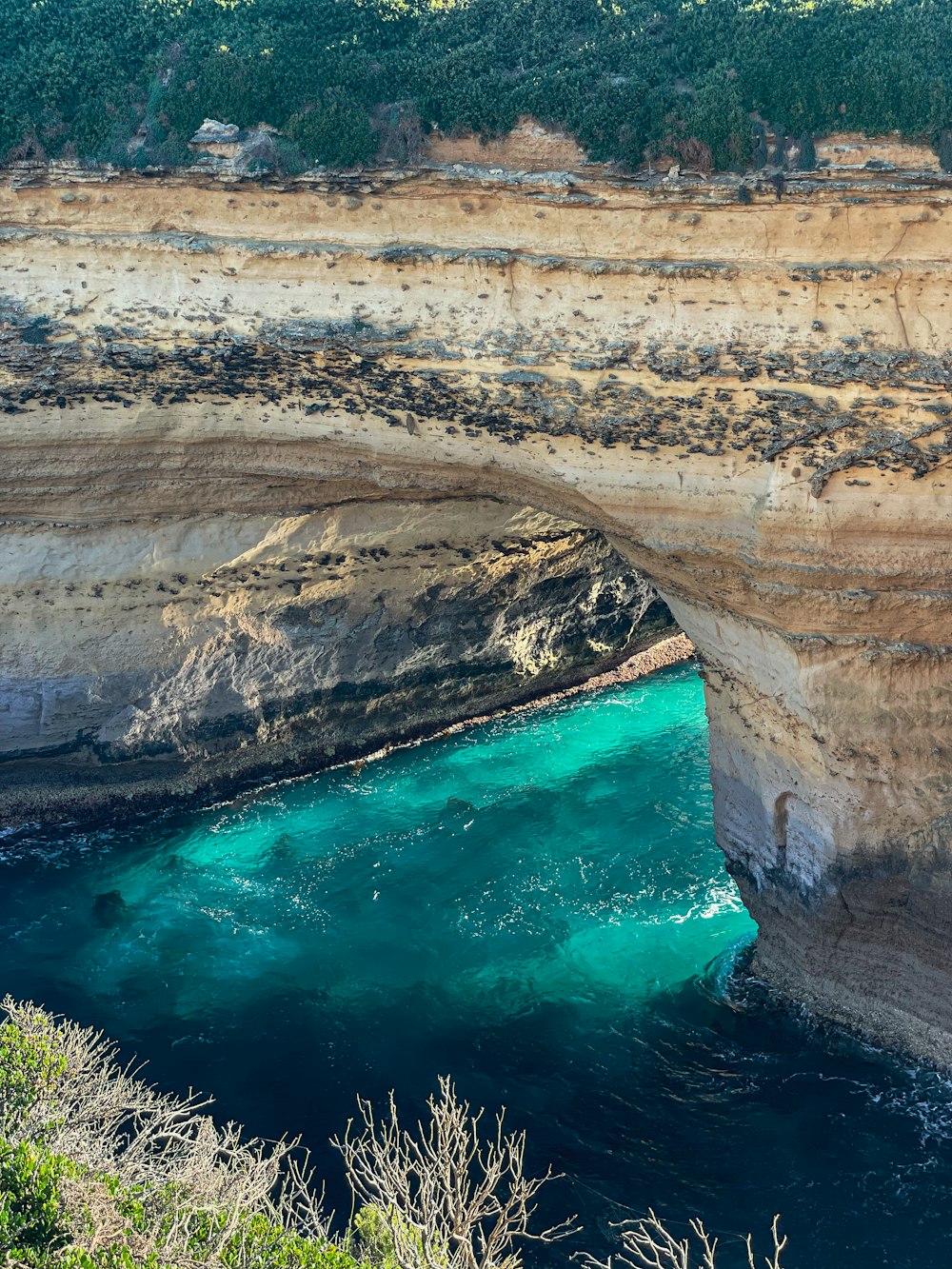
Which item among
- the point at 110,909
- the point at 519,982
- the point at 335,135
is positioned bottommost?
the point at 519,982

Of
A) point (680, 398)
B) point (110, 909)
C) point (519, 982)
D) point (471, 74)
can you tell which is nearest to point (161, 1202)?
point (519, 982)

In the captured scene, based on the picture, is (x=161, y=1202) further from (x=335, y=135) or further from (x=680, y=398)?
(x=335, y=135)

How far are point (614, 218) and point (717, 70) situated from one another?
3.29 metres

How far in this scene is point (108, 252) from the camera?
13.1 meters

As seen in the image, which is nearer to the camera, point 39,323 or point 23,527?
point 39,323

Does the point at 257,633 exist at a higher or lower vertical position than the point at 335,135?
lower

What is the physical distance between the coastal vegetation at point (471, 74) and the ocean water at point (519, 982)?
9.05 meters

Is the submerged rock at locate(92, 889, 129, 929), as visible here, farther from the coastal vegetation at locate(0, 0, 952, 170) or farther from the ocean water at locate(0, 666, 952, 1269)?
the coastal vegetation at locate(0, 0, 952, 170)

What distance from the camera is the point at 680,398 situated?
1220 cm

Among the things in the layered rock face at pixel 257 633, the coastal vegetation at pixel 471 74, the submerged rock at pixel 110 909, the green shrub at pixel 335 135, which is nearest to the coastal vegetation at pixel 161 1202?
the submerged rock at pixel 110 909

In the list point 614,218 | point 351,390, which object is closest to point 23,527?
point 351,390

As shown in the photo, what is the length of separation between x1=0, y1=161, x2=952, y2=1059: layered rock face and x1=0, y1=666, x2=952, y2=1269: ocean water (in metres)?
1.24

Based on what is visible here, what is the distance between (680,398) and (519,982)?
23.2ft

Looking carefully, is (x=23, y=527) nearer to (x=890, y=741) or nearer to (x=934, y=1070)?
(x=890, y=741)
